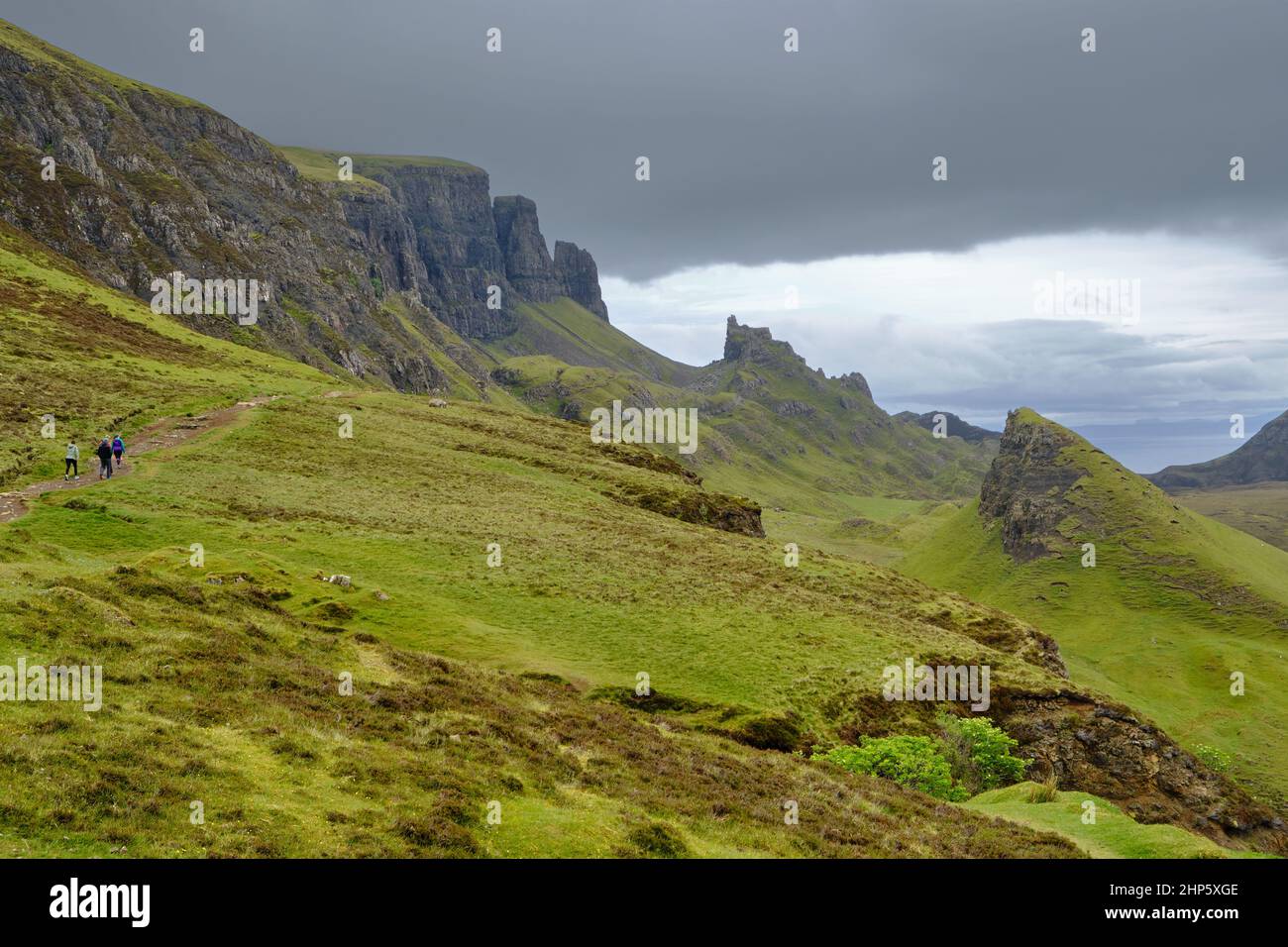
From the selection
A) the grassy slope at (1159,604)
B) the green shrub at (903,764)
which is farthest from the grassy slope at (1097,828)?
the grassy slope at (1159,604)

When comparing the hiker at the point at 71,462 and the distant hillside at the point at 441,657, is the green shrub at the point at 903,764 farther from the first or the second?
Result: the hiker at the point at 71,462

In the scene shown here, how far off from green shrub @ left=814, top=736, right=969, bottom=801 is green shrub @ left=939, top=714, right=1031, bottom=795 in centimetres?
325

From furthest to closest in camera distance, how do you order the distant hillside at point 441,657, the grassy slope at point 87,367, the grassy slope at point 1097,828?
the grassy slope at point 87,367 → the grassy slope at point 1097,828 → the distant hillside at point 441,657

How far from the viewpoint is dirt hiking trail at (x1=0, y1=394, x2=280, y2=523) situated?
46.7m

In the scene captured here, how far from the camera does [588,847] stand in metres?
17.7

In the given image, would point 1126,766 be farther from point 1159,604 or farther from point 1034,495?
point 1034,495

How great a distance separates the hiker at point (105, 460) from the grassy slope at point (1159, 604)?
110 m

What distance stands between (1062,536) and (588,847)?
180770 millimetres

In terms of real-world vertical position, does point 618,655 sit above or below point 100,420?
below
